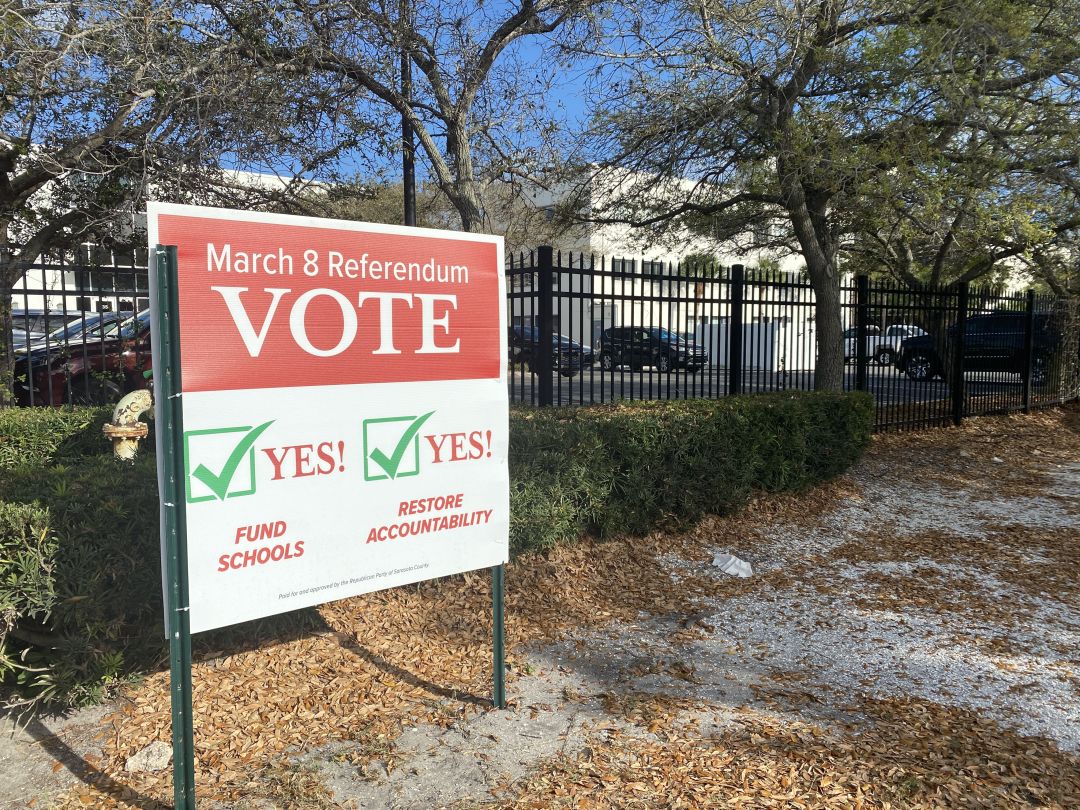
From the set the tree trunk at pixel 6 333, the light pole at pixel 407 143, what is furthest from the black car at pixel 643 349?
the tree trunk at pixel 6 333

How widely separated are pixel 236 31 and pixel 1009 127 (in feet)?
27.7

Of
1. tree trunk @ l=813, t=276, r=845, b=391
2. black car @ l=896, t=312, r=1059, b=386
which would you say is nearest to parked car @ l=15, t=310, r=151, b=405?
tree trunk @ l=813, t=276, r=845, b=391

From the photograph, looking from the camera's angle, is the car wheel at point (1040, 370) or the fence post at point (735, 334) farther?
the car wheel at point (1040, 370)

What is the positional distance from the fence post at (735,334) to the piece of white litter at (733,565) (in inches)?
123

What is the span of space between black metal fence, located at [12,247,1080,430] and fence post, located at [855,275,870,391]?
1.1 inches

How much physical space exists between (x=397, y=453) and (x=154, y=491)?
1.22 m

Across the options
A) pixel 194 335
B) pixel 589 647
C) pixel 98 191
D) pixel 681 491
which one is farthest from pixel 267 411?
pixel 98 191

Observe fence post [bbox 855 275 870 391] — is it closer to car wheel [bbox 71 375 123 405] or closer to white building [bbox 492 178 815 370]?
white building [bbox 492 178 815 370]

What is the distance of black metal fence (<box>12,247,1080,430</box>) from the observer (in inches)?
279

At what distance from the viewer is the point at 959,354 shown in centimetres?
1183

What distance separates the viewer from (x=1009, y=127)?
29.7ft

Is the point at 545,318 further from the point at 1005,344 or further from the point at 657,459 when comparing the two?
the point at 1005,344

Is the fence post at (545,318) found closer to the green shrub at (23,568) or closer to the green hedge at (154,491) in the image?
the green hedge at (154,491)

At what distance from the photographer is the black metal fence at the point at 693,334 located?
710 centimetres
